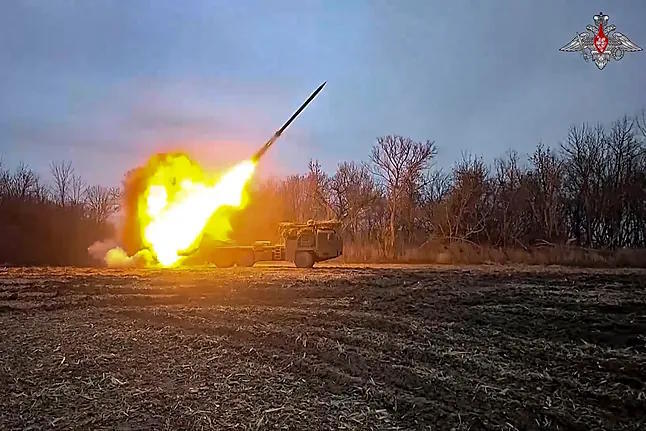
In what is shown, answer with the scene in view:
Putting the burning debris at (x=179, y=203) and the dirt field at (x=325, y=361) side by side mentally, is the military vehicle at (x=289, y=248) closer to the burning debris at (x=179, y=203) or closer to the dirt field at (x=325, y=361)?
the burning debris at (x=179, y=203)

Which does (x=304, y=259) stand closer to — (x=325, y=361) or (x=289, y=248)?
(x=289, y=248)

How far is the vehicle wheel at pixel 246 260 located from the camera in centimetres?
2880

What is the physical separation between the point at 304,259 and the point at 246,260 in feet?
9.11

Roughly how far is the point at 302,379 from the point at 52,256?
35.0 meters

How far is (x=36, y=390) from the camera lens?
306 inches

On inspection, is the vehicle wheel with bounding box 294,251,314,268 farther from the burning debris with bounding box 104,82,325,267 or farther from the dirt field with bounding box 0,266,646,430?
the dirt field with bounding box 0,266,646,430

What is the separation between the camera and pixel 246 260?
2881cm

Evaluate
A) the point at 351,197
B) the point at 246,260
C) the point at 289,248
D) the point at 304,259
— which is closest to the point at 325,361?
the point at 304,259

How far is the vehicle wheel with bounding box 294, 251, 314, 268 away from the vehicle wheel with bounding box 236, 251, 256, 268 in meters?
2.20

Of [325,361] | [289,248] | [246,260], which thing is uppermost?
[289,248]

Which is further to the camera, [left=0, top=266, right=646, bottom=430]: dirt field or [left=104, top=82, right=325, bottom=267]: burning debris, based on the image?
[left=104, top=82, right=325, bottom=267]: burning debris

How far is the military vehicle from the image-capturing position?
1098 inches

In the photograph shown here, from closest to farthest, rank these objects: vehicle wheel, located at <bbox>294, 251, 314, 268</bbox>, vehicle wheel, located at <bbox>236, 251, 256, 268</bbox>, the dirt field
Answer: the dirt field
vehicle wheel, located at <bbox>294, 251, 314, 268</bbox>
vehicle wheel, located at <bbox>236, 251, 256, 268</bbox>

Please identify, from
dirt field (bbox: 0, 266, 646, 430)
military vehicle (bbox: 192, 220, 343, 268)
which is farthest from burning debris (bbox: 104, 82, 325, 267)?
dirt field (bbox: 0, 266, 646, 430)
